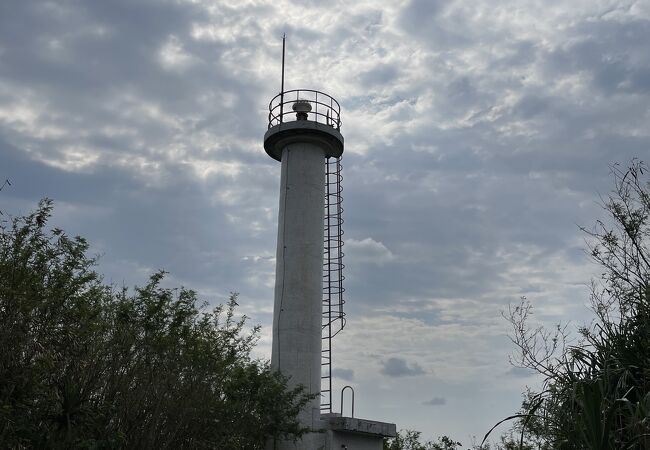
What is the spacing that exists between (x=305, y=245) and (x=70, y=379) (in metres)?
11.4

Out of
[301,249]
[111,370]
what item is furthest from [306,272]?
[111,370]

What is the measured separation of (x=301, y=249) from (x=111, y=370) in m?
10.2

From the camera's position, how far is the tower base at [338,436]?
20.3 m

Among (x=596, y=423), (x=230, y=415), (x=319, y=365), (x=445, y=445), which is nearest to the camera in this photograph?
(x=596, y=423)

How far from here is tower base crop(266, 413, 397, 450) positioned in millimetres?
20344

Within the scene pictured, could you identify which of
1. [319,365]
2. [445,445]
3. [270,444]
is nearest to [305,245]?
[319,365]

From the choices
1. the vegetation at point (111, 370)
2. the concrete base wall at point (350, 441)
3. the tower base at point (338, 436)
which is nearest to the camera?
the vegetation at point (111, 370)

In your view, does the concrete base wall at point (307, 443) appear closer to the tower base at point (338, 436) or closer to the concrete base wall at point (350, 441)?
the tower base at point (338, 436)

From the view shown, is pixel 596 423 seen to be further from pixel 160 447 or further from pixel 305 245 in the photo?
pixel 305 245

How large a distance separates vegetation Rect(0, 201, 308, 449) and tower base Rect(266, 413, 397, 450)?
1069 millimetres

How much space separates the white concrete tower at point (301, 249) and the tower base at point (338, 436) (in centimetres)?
4

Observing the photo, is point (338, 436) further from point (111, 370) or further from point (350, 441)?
point (111, 370)

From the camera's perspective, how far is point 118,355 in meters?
13.6

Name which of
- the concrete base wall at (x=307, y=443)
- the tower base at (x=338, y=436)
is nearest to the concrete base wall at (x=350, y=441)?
the tower base at (x=338, y=436)
